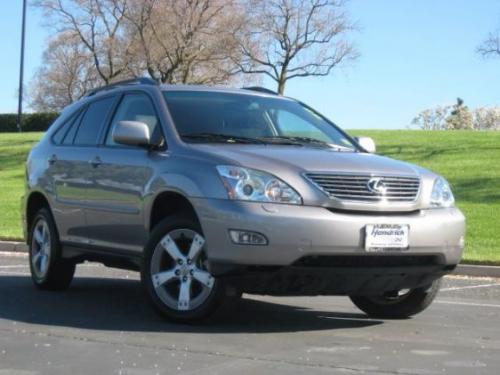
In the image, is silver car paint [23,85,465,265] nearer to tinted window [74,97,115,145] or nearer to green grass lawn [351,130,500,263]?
tinted window [74,97,115,145]

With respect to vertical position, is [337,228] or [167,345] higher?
[337,228]

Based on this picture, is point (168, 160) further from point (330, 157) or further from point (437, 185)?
point (437, 185)

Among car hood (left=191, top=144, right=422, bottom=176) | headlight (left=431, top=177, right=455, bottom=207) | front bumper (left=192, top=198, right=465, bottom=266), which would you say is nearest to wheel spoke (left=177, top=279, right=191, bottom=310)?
front bumper (left=192, top=198, right=465, bottom=266)

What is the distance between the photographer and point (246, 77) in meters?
56.1

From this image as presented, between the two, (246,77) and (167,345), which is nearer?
(167,345)

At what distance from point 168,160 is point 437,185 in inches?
77.7

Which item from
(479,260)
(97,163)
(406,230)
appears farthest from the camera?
(479,260)

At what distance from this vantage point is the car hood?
6.63 m

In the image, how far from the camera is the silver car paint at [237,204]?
637cm

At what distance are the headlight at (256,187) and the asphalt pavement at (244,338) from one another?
0.93m

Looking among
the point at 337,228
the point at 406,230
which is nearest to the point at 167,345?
the point at 337,228

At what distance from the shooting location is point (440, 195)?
7094 millimetres

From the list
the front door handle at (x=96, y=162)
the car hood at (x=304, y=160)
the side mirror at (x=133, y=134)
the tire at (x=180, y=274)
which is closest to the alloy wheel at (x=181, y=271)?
the tire at (x=180, y=274)

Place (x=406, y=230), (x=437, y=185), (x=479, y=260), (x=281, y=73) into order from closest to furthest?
(x=406, y=230), (x=437, y=185), (x=479, y=260), (x=281, y=73)
